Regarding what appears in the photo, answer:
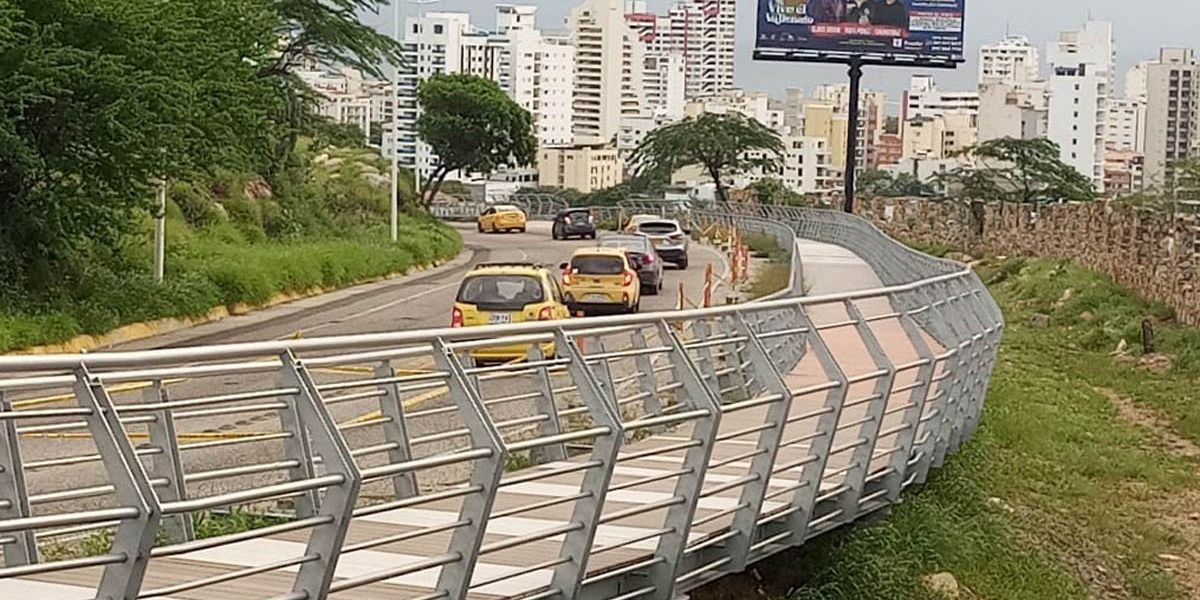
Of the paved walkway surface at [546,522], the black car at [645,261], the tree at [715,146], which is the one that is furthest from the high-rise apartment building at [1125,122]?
the paved walkway surface at [546,522]

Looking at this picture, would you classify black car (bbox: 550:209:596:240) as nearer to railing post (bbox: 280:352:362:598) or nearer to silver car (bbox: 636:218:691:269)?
silver car (bbox: 636:218:691:269)

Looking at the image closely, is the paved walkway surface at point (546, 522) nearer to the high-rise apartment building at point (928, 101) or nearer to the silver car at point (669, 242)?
the silver car at point (669, 242)

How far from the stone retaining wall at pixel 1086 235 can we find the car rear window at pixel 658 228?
9542 millimetres

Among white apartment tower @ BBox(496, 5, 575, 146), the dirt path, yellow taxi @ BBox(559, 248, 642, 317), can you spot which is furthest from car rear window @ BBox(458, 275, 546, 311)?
white apartment tower @ BBox(496, 5, 575, 146)

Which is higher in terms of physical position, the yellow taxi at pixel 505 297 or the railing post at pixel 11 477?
the railing post at pixel 11 477

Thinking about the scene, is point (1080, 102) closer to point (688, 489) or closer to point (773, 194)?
point (773, 194)

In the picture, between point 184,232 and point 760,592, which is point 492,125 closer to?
point 184,232

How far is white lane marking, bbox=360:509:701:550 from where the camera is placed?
8492 mm

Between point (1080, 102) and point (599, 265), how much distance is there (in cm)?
7818

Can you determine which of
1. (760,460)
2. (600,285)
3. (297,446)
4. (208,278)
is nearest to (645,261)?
(600,285)

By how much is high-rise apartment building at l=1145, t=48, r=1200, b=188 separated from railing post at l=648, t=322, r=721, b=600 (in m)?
67.6

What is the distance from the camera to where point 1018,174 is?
2576 inches

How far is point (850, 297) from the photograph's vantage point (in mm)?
12117

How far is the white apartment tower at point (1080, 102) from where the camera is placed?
99.7 metres
